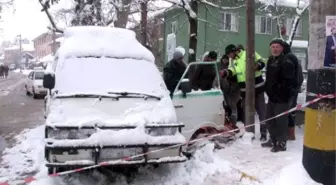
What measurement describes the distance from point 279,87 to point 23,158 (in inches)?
185

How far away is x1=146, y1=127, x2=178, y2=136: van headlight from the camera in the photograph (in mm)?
5809

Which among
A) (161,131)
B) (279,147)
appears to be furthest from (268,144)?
(161,131)

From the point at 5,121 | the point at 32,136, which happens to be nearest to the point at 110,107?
the point at 32,136

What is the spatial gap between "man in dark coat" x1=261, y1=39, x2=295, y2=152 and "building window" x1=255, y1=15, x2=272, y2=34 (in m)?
27.3

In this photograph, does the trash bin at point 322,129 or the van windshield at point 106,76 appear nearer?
the trash bin at point 322,129

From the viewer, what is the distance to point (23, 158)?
7988 mm

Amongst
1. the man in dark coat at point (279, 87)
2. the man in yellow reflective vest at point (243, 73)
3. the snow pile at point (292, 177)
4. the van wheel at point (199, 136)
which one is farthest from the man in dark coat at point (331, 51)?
the man in yellow reflective vest at point (243, 73)

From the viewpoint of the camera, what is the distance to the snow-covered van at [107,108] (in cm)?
549

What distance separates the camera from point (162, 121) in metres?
5.96

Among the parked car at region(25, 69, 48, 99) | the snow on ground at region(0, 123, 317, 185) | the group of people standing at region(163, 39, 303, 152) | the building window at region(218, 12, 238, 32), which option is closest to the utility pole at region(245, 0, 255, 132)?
the group of people standing at region(163, 39, 303, 152)

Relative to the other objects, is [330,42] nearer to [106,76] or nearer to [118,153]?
[118,153]

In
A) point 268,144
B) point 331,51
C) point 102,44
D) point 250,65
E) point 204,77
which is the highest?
point 102,44

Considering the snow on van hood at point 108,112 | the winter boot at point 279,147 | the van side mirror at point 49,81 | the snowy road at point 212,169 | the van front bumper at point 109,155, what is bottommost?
the snowy road at point 212,169

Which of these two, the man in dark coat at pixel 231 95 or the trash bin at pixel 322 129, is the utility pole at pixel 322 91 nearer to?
the trash bin at pixel 322 129
